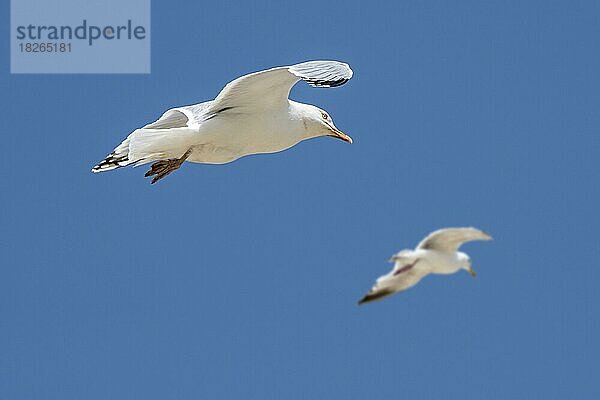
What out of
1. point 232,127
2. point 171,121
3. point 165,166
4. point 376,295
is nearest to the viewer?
point 376,295

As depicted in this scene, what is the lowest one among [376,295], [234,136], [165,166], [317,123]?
[376,295]

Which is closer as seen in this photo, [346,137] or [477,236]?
[477,236]

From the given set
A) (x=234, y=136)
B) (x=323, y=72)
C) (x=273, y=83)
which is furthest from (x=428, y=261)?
(x=234, y=136)

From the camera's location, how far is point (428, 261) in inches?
265

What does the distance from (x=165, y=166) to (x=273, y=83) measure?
0.86 meters

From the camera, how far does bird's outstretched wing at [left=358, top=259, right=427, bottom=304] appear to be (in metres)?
6.80

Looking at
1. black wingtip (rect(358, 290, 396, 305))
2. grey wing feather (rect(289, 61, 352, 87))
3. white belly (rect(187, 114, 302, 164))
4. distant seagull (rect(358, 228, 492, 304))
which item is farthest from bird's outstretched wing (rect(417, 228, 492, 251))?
white belly (rect(187, 114, 302, 164))

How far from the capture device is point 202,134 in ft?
27.2

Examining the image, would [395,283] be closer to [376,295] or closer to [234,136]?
[376,295]

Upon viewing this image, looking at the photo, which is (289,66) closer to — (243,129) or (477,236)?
(243,129)

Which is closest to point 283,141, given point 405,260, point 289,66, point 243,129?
point 243,129

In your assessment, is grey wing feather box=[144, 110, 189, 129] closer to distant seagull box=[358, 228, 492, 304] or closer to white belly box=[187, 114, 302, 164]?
white belly box=[187, 114, 302, 164]

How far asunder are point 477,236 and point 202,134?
2.13m

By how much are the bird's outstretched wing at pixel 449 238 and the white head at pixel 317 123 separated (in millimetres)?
2096
